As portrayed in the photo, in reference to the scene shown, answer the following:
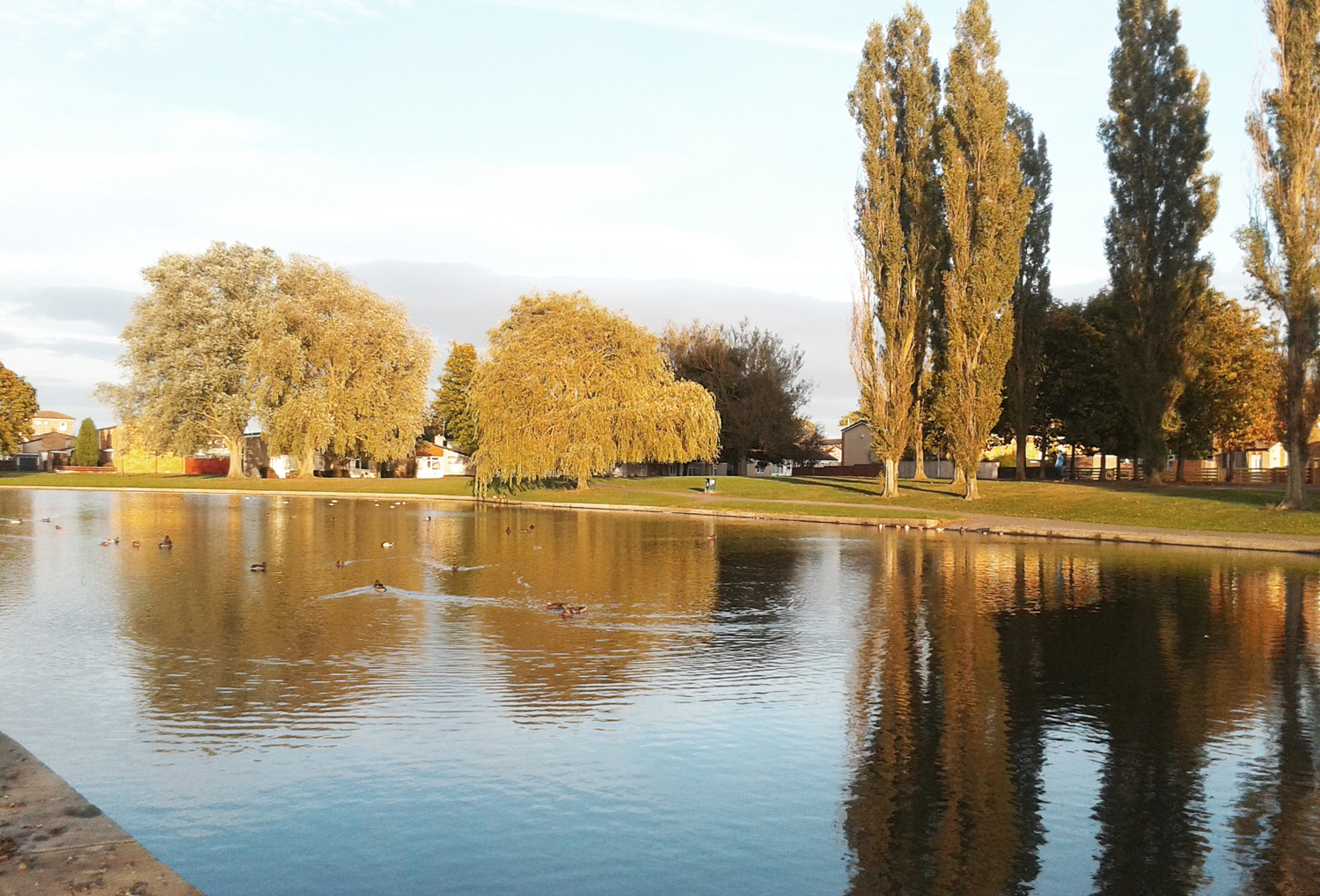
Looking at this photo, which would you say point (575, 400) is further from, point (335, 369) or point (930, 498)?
point (335, 369)

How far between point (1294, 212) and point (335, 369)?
59894 millimetres

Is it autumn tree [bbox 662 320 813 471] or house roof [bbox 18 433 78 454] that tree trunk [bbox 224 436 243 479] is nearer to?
autumn tree [bbox 662 320 813 471]

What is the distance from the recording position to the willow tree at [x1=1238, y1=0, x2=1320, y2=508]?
3544 cm

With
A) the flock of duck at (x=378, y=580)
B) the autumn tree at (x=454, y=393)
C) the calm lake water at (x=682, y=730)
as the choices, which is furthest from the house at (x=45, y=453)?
the calm lake water at (x=682, y=730)

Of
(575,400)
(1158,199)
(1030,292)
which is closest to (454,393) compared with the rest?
(575,400)

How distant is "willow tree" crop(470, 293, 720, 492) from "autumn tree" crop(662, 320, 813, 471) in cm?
2372

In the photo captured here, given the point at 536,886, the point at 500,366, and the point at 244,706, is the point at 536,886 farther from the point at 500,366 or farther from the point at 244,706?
the point at 500,366

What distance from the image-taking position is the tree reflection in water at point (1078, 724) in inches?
275

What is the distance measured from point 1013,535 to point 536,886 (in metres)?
32.2

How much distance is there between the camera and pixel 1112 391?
62688 mm

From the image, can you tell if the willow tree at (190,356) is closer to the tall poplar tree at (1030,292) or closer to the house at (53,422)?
the tall poplar tree at (1030,292)

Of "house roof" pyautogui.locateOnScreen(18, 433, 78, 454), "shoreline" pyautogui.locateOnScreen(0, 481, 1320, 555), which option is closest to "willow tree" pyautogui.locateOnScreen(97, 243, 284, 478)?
"shoreline" pyautogui.locateOnScreen(0, 481, 1320, 555)

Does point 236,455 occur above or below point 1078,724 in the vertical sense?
above

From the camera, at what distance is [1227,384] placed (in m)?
58.2
